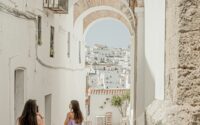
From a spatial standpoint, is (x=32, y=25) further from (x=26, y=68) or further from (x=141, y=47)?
(x=141, y=47)

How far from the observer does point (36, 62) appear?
27.9 feet

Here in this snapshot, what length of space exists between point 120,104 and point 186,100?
81.3ft

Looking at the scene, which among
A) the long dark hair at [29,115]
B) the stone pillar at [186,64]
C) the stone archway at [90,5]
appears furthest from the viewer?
the stone archway at [90,5]

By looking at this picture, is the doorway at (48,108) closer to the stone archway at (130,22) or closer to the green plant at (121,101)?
the stone archway at (130,22)

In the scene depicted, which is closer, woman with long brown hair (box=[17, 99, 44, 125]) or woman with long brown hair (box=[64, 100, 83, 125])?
woman with long brown hair (box=[17, 99, 44, 125])

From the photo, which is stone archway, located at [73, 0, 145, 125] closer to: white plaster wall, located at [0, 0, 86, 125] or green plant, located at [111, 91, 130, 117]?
white plaster wall, located at [0, 0, 86, 125]

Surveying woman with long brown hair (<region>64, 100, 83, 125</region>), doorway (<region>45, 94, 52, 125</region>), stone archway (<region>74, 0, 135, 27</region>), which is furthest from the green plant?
woman with long brown hair (<region>64, 100, 83, 125</region>)

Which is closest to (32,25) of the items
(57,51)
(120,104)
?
(57,51)

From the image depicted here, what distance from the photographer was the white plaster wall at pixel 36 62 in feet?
20.4

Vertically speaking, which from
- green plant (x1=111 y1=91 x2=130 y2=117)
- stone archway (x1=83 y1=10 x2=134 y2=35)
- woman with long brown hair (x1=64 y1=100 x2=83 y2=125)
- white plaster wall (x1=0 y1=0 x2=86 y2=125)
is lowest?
green plant (x1=111 y1=91 x2=130 y2=117)

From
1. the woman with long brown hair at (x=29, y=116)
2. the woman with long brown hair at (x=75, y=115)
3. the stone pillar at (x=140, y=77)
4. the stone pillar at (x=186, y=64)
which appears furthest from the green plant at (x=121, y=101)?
the stone pillar at (x=186, y=64)

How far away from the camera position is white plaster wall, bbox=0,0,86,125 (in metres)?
6.20

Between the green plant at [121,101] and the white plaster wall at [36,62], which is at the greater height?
the white plaster wall at [36,62]

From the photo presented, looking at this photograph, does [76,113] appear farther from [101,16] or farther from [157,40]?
[101,16]
